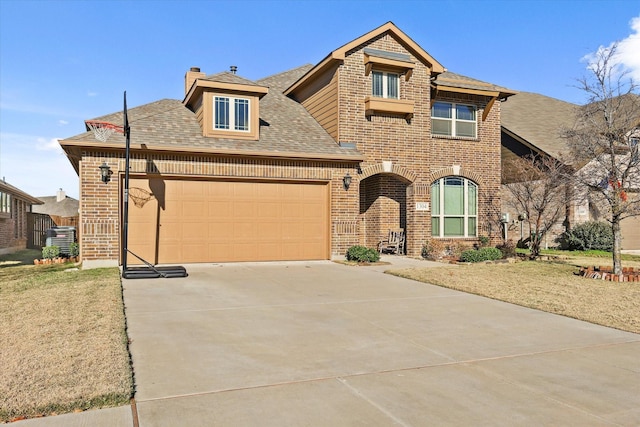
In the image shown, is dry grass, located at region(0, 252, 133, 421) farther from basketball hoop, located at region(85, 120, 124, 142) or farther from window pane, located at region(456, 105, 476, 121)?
window pane, located at region(456, 105, 476, 121)

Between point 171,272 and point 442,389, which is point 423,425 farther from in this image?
point 171,272

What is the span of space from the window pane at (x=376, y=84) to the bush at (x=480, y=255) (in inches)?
242

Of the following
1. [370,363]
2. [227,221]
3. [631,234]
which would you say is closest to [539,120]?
[631,234]

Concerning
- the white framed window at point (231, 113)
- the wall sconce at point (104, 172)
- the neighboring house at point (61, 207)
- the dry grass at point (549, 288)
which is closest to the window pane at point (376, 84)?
the white framed window at point (231, 113)

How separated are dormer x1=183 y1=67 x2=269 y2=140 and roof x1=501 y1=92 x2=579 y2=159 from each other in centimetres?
1226

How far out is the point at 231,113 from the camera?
15.7m

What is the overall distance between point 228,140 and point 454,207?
874 centimetres

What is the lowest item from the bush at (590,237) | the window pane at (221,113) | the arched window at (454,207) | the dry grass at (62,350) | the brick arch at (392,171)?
the dry grass at (62,350)

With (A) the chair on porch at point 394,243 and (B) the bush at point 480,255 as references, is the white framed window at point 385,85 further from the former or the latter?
(B) the bush at point 480,255

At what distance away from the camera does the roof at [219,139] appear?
13.9 m

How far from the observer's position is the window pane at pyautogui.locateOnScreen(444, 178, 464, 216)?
1853cm

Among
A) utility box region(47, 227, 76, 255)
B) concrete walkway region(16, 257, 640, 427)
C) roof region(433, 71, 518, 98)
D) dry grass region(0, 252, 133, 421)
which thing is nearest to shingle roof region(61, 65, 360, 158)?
utility box region(47, 227, 76, 255)

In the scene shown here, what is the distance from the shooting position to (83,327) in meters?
6.59

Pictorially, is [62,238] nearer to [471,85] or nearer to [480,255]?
[480,255]
